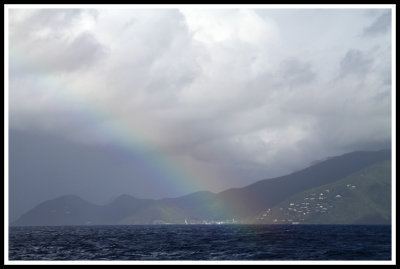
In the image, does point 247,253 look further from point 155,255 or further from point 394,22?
point 394,22

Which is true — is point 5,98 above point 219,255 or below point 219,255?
above

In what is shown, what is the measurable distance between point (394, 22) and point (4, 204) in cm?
5923

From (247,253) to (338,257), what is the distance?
54.6ft

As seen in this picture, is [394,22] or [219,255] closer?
[394,22]

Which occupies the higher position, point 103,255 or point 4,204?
point 4,204

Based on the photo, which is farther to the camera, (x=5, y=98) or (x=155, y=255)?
(x=155, y=255)

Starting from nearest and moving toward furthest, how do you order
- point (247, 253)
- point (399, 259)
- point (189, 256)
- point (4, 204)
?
point (399, 259) < point (4, 204) < point (189, 256) < point (247, 253)

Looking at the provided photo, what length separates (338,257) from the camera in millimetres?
84125

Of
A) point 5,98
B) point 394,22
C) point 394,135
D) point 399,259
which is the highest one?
point 394,22

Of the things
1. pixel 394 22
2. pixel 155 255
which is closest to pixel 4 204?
pixel 155 255

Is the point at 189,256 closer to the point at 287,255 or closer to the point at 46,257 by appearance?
the point at 287,255

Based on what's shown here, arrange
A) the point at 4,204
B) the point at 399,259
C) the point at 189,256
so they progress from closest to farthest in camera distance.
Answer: the point at 399,259, the point at 4,204, the point at 189,256

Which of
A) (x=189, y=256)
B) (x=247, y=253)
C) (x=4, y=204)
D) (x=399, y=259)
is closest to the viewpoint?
(x=399, y=259)

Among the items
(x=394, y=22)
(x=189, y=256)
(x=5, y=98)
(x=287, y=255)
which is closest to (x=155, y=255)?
(x=189, y=256)
